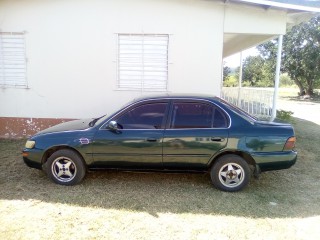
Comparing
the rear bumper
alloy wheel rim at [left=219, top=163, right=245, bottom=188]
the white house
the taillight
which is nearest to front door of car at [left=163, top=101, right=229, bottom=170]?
alloy wheel rim at [left=219, top=163, right=245, bottom=188]

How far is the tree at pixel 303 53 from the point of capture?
1072 inches

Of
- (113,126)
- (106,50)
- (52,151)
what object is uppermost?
(106,50)

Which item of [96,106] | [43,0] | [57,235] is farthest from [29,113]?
[57,235]

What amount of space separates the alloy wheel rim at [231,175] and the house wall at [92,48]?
3.26 m

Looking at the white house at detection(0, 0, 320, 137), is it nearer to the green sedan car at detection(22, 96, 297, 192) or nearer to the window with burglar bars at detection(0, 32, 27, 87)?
the window with burglar bars at detection(0, 32, 27, 87)

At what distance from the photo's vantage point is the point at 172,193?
4945 millimetres

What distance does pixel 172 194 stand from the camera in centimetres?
491

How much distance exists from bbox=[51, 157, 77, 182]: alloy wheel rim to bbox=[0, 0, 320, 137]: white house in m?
3.13

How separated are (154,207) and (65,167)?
1714 mm

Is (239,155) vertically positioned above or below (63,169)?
above

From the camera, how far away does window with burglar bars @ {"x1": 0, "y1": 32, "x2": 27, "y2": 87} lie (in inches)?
319

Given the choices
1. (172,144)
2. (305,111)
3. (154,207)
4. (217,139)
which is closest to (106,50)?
(172,144)

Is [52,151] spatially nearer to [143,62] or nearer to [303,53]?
[143,62]

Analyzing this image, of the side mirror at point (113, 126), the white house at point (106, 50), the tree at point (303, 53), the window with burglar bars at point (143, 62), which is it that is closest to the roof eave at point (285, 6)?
the white house at point (106, 50)
